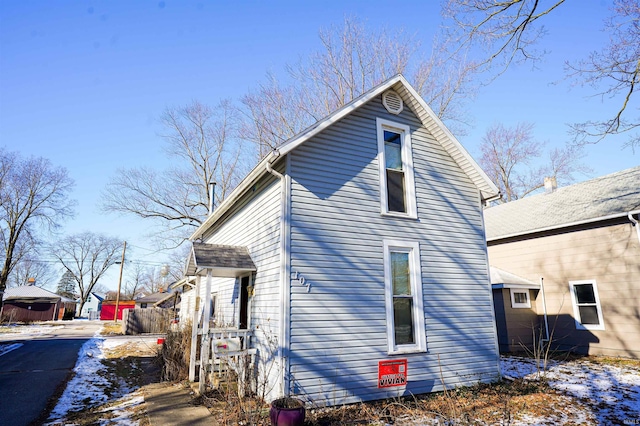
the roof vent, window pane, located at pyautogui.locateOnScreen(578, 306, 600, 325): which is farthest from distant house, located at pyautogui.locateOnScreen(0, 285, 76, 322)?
window pane, located at pyautogui.locateOnScreen(578, 306, 600, 325)

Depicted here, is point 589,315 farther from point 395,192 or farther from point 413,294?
point 395,192

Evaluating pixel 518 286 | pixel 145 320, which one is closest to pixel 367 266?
pixel 518 286

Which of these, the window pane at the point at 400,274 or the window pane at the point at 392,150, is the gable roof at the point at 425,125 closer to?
the window pane at the point at 392,150

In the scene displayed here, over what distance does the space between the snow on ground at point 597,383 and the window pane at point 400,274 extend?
3.02 m

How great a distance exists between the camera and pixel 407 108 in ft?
28.7

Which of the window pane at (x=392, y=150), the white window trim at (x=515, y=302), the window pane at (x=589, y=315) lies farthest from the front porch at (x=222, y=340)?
the window pane at (x=589, y=315)

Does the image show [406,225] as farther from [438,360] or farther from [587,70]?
[587,70]

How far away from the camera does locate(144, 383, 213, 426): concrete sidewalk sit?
19.3ft

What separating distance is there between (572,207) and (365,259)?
10.8 meters

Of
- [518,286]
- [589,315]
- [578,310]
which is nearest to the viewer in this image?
[589,315]

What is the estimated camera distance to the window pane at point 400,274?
7.56m

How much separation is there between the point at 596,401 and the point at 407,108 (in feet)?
23.4

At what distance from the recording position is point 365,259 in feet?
23.8

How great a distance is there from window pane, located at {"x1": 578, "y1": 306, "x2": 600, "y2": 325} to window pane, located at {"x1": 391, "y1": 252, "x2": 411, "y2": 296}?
8.52 metres
